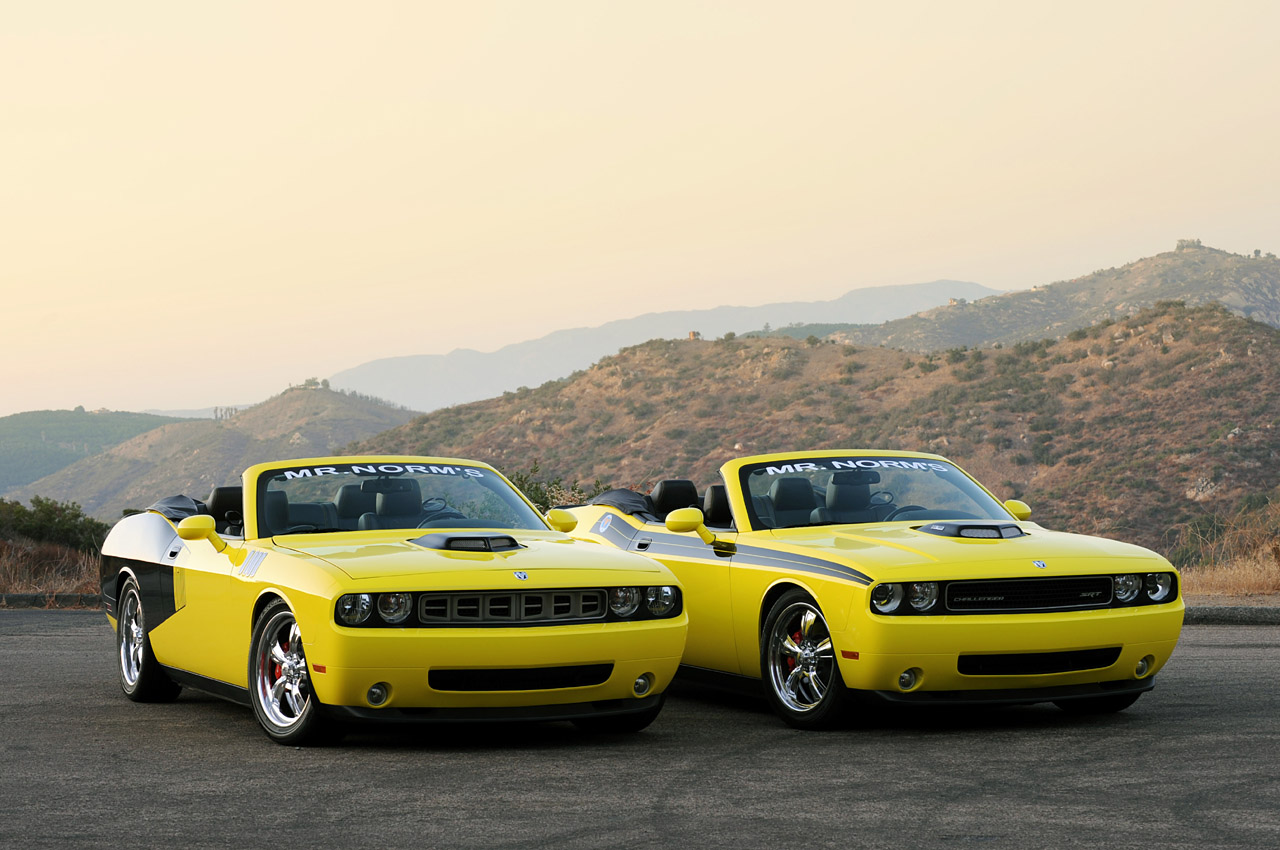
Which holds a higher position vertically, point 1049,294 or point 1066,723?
point 1049,294

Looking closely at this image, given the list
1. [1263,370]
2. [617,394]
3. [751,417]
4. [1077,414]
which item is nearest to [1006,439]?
[1077,414]

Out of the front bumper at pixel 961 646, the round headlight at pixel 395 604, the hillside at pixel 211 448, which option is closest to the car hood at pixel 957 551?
the front bumper at pixel 961 646

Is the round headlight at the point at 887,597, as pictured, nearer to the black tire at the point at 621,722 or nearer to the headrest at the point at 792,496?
the black tire at the point at 621,722

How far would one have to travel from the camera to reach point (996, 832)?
18.0 ft

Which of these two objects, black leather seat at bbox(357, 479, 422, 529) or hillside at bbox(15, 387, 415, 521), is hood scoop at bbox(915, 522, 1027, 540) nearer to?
black leather seat at bbox(357, 479, 422, 529)

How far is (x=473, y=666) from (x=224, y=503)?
103 inches

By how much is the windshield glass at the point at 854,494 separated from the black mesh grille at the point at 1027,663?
1.53 meters

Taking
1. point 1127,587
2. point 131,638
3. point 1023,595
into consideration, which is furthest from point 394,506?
point 1127,587

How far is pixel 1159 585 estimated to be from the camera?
834cm

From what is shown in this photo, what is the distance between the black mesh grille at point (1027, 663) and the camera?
7.78 metres

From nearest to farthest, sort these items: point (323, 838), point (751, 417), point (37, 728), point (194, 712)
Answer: point (323, 838)
point (37, 728)
point (194, 712)
point (751, 417)

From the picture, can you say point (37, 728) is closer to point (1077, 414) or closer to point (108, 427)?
point (1077, 414)

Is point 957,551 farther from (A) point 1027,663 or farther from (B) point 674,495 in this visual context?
(B) point 674,495

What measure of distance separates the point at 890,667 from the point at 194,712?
4063 millimetres
